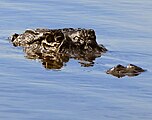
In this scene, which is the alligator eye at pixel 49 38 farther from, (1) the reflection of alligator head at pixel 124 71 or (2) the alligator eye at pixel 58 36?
(1) the reflection of alligator head at pixel 124 71

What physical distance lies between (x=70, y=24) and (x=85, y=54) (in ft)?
10.7

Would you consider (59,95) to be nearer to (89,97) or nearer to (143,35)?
(89,97)

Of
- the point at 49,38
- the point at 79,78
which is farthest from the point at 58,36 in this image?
the point at 79,78

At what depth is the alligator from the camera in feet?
45.4

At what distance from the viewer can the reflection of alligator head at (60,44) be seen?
13953mm

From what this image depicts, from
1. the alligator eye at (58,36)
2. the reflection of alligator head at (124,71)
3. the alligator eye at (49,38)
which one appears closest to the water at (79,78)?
the reflection of alligator head at (124,71)

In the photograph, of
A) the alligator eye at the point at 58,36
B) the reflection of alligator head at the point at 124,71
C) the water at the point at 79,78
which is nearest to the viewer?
the water at the point at 79,78

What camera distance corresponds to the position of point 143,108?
10.2 m

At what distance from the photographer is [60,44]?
562 inches

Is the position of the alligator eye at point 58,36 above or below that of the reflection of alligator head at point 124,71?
above

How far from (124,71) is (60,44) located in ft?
6.94

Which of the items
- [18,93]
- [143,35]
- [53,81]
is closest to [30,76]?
[53,81]

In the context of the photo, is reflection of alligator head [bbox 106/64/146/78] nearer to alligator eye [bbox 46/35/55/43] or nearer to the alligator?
the alligator

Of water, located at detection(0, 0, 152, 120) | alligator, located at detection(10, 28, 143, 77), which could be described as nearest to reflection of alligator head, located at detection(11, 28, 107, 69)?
alligator, located at detection(10, 28, 143, 77)
